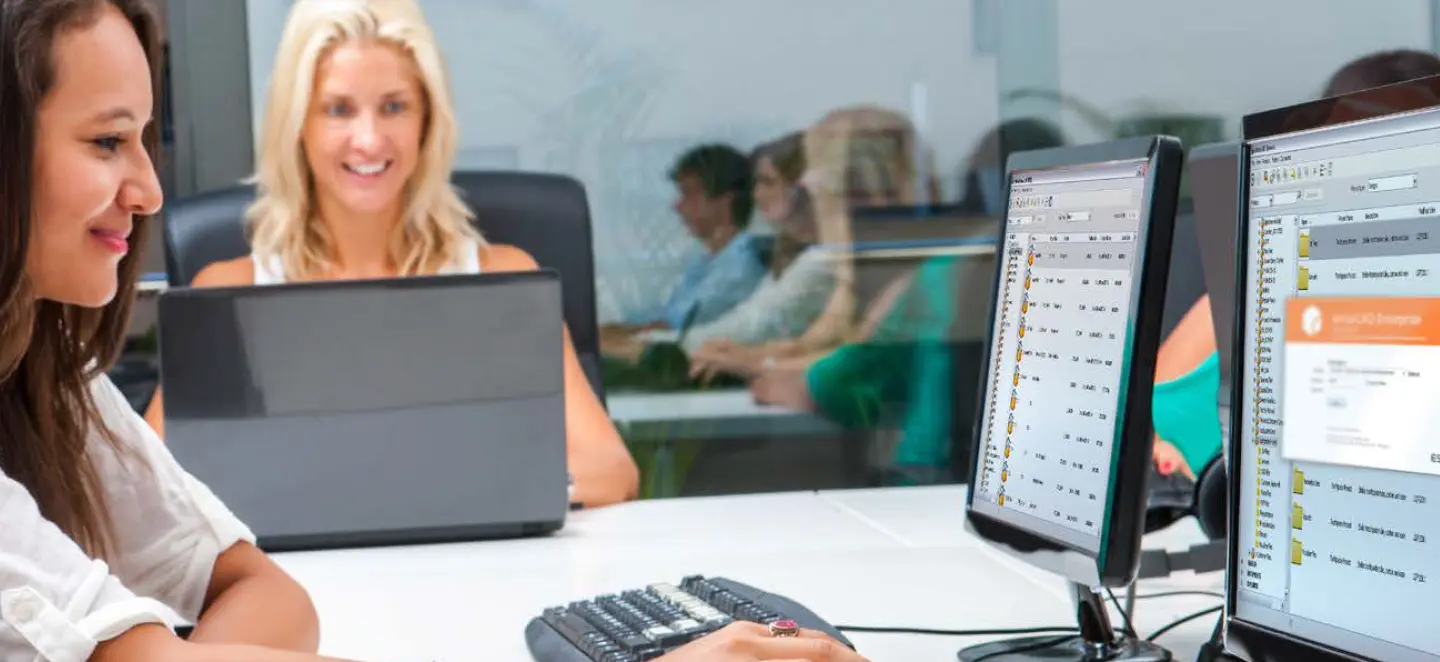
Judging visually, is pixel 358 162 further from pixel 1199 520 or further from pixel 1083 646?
pixel 1083 646

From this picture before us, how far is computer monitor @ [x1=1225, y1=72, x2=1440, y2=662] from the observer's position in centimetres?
74

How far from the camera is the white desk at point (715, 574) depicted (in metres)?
1.26

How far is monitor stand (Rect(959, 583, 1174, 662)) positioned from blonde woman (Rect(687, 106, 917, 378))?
8.40 feet

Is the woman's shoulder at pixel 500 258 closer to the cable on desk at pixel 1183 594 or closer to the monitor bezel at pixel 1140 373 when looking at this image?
the cable on desk at pixel 1183 594

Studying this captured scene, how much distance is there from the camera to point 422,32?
244cm

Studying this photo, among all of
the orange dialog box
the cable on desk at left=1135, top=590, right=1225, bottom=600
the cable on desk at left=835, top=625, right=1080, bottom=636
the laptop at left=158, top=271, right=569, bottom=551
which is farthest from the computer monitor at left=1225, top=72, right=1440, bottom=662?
the laptop at left=158, top=271, right=569, bottom=551

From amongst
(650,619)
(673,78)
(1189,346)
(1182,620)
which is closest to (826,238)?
(673,78)

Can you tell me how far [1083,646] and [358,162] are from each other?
1.70 m

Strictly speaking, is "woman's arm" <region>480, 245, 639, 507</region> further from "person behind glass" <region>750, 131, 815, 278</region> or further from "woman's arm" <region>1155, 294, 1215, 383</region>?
"person behind glass" <region>750, 131, 815, 278</region>

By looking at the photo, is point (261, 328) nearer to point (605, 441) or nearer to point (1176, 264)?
point (605, 441)

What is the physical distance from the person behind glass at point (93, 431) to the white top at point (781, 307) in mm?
2355

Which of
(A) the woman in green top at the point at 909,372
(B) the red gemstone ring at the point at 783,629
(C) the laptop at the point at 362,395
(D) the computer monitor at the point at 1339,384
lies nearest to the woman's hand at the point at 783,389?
(A) the woman in green top at the point at 909,372

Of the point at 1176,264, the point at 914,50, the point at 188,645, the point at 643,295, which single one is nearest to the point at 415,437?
the point at 188,645

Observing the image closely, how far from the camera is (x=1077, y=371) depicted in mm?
1055
